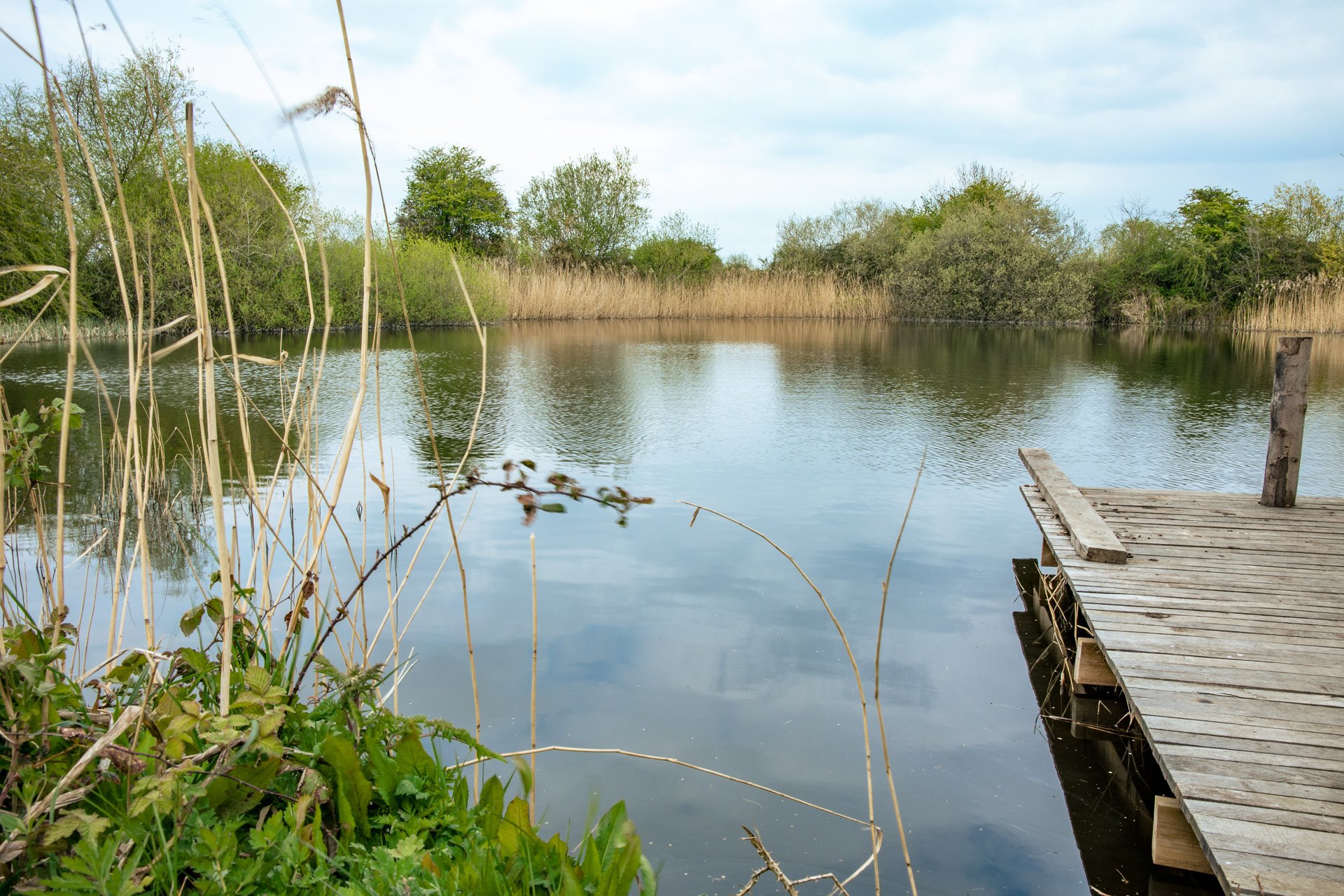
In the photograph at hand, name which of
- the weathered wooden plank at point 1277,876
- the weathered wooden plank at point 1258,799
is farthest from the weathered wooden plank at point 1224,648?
the weathered wooden plank at point 1277,876

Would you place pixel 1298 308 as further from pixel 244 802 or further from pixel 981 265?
pixel 244 802

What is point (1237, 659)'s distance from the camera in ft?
8.09

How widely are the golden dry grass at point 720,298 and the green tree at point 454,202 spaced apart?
7.73 m

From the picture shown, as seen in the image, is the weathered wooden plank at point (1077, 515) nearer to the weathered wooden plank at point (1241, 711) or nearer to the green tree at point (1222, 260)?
the weathered wooden plank at point (1241, 711)

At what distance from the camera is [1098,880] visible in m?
2.12

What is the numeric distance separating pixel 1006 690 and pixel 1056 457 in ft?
12.5

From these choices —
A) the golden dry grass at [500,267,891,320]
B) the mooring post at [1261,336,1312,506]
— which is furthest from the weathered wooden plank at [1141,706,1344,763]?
the golden dry grass at [500,267,891,320]

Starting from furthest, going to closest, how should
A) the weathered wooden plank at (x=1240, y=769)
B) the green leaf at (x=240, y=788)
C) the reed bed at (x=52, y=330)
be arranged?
the reed bed at (x=52, y=330) → the weathered wooden plank at (x=1240, y=769) → the green leaf at (x=240, y=788)

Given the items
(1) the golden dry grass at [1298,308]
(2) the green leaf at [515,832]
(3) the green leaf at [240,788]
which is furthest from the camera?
(1) the golden dry grass at [1298,308]

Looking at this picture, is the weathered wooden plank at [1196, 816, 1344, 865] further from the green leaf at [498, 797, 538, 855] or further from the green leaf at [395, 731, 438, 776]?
the green leaf at [395, 731, 438, 776]

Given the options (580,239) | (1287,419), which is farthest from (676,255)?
(1287,419)

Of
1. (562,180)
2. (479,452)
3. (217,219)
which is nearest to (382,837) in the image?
(479,452)

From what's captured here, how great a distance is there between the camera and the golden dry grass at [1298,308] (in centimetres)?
1789

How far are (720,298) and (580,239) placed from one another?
8.85 meters
